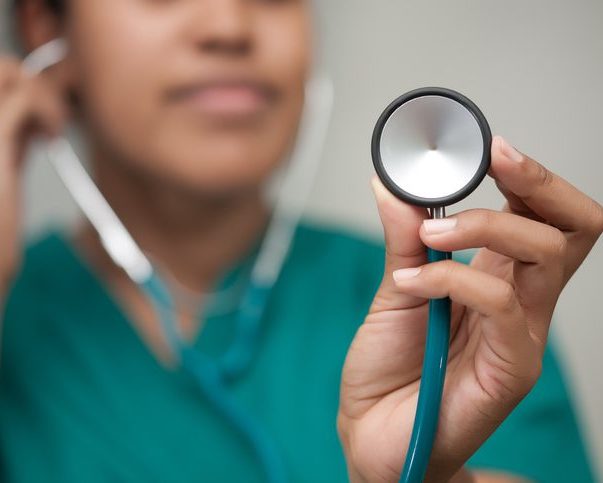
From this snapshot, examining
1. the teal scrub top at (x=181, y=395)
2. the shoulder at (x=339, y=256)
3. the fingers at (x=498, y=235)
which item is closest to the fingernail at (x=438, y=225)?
the fingers at (x=498, y=235)

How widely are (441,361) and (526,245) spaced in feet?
0.24

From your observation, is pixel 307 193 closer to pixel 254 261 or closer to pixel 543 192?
pixel 254 261

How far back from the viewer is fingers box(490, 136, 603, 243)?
1.17ft

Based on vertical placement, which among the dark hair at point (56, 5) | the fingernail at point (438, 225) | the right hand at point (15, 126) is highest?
the fingernail at point (438, 225)

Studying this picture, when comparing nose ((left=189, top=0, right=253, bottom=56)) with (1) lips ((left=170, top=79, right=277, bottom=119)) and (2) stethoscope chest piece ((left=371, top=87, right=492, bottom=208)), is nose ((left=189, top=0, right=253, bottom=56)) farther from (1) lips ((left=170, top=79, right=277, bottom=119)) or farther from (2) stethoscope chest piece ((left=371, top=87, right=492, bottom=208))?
(2) stethoscope chest piece ((left=371, top=87, right=492, bottom=208))

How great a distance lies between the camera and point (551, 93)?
891 mm

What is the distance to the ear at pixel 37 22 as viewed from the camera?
3.05ft

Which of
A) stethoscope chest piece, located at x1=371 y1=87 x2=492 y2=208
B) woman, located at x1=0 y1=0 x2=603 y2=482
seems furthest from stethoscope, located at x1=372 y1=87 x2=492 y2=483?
woman, located at x1=0 y1=0 x2=603 y2=482

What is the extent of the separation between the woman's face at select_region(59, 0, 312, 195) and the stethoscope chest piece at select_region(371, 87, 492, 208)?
45 centimetres

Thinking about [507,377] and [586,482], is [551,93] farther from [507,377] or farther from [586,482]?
[507,377]

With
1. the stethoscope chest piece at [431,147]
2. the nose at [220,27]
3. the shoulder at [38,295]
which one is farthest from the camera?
the shoulder at [38,295]

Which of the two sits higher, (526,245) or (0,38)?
(526,245)

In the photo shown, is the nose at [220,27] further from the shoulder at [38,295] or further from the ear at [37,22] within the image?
the shoulder at [38,295]

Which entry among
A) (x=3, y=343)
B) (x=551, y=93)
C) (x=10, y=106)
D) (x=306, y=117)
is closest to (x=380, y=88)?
(x=306, y=117)
